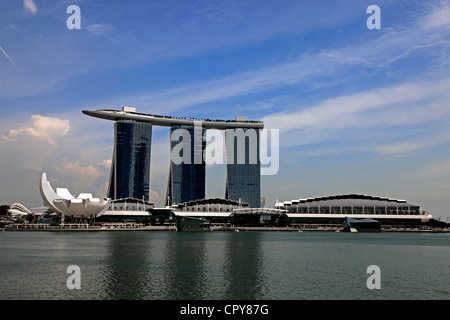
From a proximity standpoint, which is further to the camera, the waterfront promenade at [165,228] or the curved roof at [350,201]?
the curved roof at [350,201]

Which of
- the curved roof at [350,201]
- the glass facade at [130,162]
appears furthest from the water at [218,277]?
the glass facade at [130,162]

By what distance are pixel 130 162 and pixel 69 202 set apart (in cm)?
7058

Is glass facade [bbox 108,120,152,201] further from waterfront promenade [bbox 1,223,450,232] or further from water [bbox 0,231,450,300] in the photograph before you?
water [bbox 0,231,450,300]

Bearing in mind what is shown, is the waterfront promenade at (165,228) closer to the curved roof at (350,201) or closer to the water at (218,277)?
the curved roof at (350,201)

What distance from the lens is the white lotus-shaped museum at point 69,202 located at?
122 m

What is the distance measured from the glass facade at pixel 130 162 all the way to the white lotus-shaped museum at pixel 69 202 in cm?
5833

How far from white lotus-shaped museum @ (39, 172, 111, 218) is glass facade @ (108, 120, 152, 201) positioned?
191 feet

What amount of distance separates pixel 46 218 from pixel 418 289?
14805cm

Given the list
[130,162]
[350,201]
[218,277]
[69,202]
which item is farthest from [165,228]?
[218,277]

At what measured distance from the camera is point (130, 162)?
193 m

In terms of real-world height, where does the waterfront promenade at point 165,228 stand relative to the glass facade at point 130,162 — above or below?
below

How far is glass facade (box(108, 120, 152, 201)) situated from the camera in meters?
190

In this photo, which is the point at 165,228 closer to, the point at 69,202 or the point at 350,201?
the point at 69,202
